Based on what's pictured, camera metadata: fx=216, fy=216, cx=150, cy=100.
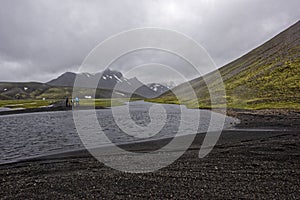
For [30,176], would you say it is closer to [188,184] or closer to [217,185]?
[188,184]

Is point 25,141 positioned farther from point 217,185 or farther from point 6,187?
point 217,185

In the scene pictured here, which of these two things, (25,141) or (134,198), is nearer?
(134,198)

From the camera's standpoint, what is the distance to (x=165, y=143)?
23016 mm

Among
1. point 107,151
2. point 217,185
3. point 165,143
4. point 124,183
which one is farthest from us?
point 165,143

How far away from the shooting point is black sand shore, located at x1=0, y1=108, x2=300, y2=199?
33.9 feet

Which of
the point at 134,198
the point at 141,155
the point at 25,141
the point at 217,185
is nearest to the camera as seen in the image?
the point at 134,198

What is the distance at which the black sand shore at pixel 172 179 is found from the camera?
10320 millimetres

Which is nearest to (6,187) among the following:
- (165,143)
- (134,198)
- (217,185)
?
(134,198)

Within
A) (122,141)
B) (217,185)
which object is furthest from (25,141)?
(217,185)

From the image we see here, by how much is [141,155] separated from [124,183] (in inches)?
246

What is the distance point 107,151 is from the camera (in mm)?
19688

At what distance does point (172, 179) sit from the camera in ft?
39.8

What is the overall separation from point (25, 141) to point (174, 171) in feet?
62.9

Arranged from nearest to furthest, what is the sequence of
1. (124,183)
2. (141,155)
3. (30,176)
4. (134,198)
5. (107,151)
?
(134,198) < (124,183) < (30,176) < (141,155) < (107,151)
